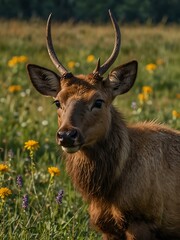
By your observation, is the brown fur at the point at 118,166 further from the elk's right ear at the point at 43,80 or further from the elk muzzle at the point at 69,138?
the elk muzzle at the point at 69,138

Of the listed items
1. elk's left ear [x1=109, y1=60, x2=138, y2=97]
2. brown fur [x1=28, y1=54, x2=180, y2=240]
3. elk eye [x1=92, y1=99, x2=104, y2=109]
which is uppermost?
elk's left ear [x1=109, y1=60, x2=138, y2=97]

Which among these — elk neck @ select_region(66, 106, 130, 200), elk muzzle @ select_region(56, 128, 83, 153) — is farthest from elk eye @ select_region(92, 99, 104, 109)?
elk muzzle @ select_region(56, 128, 83, 153)

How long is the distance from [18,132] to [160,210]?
11.3 feet

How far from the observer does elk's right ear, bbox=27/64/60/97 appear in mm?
5734

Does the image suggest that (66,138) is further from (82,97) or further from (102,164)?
(102,164)

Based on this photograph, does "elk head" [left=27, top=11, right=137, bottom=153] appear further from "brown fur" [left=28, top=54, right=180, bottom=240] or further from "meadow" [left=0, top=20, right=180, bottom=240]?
"meadow" [left=0, top=20, right=180, bottom=240]

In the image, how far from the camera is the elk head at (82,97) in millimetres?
4890

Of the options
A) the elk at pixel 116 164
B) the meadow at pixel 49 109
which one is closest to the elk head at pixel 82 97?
the elk at pixel 116 164

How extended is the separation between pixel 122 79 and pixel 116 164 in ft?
2.46

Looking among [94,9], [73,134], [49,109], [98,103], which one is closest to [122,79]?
[98,103]

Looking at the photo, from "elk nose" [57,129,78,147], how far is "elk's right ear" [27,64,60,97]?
3.39 feet

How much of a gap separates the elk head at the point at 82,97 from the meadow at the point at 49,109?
535mm

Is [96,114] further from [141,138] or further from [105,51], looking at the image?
[105,51]

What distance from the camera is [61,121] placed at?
520cm
